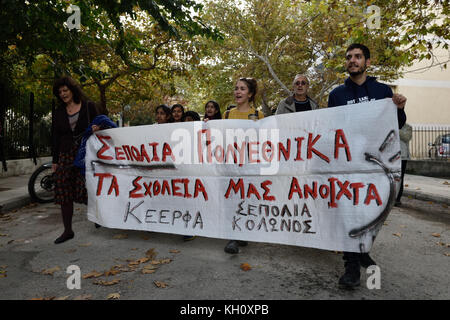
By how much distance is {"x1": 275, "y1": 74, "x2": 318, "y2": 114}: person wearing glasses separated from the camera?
4367mm

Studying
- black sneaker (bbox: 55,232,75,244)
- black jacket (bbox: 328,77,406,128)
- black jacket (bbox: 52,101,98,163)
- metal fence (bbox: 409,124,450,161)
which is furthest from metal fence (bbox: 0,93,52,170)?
metal fence (bbox: 409,124,450,161)

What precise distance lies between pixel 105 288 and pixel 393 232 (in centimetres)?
385

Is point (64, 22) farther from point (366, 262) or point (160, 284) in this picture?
point (366, 262)

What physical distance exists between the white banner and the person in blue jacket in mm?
111

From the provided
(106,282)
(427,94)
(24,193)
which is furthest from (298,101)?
(427,94)

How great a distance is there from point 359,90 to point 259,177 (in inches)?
51.0

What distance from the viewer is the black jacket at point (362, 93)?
3.08 m

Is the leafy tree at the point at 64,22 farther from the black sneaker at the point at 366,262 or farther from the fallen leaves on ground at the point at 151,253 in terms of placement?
the black sneaker at the point at 366,262

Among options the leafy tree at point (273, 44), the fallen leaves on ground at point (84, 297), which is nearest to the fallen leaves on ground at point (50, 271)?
the fallen leaves on ground at point (84, 297)

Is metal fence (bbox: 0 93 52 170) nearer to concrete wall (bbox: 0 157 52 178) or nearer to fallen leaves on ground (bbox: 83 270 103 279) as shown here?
concrete wall (bbox: 0 157 52 178)

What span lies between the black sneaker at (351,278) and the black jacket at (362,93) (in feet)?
4.41

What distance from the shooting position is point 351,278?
9.03 ft
